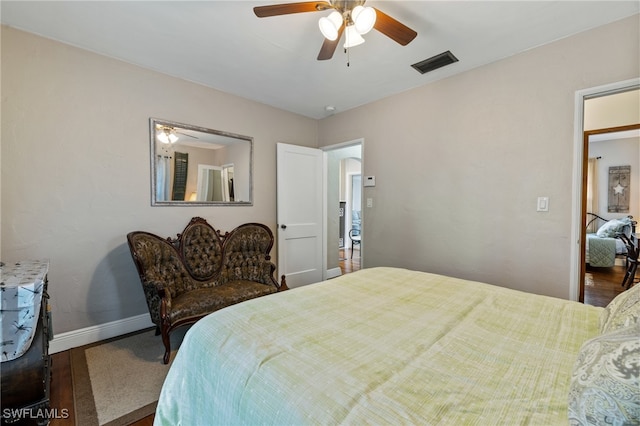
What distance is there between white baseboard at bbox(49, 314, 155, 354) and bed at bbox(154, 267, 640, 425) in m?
1.88

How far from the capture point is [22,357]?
135cm

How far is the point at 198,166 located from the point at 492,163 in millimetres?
3026

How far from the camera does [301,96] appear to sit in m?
3.30

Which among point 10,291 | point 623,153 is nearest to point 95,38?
point 10,291

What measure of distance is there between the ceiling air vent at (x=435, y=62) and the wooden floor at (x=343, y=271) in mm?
3207

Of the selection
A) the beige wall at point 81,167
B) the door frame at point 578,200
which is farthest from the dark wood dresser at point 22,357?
the door frame at point 578,200

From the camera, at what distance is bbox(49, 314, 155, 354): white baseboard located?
2.23 meters

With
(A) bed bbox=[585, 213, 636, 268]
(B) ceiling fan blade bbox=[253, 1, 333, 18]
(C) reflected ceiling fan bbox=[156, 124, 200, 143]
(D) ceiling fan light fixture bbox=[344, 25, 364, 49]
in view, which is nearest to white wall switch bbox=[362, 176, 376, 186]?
(D) ceiling fan light fixture bbox=[344, 25, 364, 49]

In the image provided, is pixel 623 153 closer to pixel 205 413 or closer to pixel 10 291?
pixel 205 413

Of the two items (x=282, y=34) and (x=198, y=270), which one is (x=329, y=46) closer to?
(x=282, y=34)

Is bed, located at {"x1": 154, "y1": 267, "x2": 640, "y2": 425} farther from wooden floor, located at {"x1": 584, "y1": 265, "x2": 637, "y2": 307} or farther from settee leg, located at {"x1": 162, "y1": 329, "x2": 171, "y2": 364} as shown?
wooden floor, located at {"x1": 584, "y1": 265, "x2": 637, "y2": 307}

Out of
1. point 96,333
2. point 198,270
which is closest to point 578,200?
point 198,270

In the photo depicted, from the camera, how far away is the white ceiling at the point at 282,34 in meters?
1.83

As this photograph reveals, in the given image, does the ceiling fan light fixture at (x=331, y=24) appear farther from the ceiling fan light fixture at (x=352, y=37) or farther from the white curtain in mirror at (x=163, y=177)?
the white curtain in mirror at (x=163, y=177)
